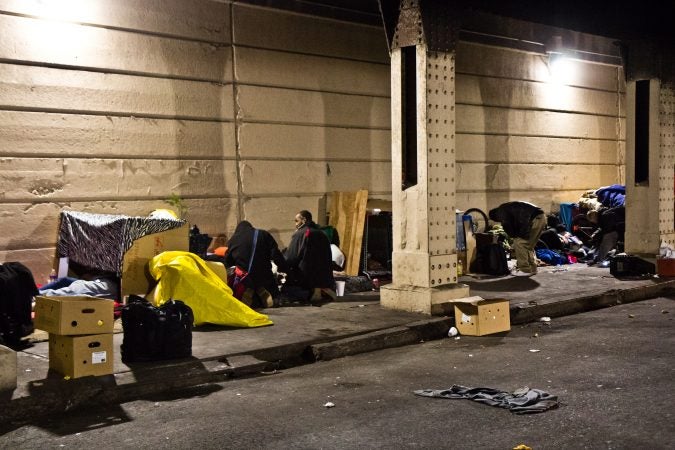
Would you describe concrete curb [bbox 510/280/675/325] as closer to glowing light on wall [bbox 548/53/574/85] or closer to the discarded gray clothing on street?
the discarded gray clothing on street

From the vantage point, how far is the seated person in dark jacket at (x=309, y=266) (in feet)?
38.0

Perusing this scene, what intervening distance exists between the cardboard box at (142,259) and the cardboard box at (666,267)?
8369 millimetres

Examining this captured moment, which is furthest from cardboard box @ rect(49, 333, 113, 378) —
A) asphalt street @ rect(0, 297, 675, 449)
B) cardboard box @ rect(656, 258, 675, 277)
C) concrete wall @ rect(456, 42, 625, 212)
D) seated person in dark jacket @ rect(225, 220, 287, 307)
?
concrete wall @ rect(456, 42, 625, 212)

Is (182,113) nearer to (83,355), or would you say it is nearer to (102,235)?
(102,235)

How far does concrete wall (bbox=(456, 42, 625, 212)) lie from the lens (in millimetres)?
16984

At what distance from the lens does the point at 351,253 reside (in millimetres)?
13609

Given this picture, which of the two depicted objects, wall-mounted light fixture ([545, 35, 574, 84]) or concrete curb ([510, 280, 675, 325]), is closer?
concrete curb ([510, 280, 675, 325])

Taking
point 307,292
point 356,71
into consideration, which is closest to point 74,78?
point 307,292

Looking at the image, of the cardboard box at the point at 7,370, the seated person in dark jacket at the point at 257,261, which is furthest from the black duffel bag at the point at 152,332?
the seated person in dark jacket at the point at 257,261

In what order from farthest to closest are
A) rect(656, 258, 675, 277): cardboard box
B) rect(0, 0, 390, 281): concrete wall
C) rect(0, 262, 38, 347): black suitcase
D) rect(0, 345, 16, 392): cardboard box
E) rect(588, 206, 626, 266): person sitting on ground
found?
rect(588, 206, 626, 266): person sitting on ground < rect(656, 258, 675, 277): cardboard box < rect(0, 0, 390, 281): concrete wall < rect(0, 262, 38, 347): black suitcase < rect(0, 345, 16, 392): cardboard box

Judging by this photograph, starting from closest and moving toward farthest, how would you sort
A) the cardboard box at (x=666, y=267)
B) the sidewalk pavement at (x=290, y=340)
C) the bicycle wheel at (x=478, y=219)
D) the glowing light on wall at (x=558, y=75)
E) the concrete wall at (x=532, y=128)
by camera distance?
1. the sidewalk pavement at (x=290, y=340)
2. the cardboard box at (x=666, y=267)
3. the bicycle wheel at (x=478, y=219)
4. the concrete wall at (x=532, y=128)
5. the glowing light on wall at (x=558, y=75)

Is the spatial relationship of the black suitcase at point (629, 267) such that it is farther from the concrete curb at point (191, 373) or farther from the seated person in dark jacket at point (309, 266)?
the seated person in dark jacket at point (309, 266)

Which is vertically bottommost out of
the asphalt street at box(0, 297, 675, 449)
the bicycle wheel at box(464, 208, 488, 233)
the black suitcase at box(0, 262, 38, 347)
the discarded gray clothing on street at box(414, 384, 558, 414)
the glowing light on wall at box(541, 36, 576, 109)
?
the asphalt street at box(0, 297, 675, 449)

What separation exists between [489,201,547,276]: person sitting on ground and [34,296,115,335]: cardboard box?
374 inches
